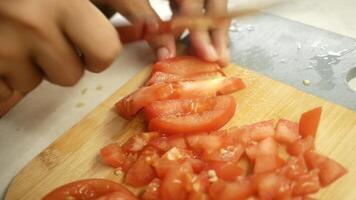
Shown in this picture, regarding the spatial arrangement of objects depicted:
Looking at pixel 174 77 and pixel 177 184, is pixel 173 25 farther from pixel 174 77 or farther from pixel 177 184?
pixel 177 184

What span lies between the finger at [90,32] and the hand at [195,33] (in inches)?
16.1

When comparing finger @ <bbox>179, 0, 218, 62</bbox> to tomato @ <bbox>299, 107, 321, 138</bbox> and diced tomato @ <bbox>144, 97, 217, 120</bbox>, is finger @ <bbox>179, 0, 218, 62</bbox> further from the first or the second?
tomato @ <bbox>299, 107, 321, 138</bbox>

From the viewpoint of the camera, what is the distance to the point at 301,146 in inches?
51.2

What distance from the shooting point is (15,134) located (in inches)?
59.0

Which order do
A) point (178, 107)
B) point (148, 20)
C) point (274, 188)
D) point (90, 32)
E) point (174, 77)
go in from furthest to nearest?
1. point (174, 77)
2. point (178, 107)
3. point (148, 20)
4. point (274, 188)
5. point (90, 32)

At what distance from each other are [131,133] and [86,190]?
0.77 ft

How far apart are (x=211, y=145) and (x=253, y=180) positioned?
0.16 m

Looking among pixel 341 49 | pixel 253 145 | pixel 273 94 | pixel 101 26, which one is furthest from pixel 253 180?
pixel 341 49

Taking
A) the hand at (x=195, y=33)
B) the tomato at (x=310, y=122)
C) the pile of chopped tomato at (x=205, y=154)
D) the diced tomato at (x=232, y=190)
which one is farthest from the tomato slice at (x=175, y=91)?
the diced tomato at (x=232, y=190)

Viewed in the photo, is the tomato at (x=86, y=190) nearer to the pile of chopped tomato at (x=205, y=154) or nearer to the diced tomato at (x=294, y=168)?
the pile of chopped tomato at (x=205, y=154)

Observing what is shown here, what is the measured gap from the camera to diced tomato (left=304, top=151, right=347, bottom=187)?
48.4 inches

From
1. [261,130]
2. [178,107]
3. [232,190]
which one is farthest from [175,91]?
[232,190]

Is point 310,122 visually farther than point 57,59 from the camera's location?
Yes

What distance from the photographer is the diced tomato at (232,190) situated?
1.20 m
